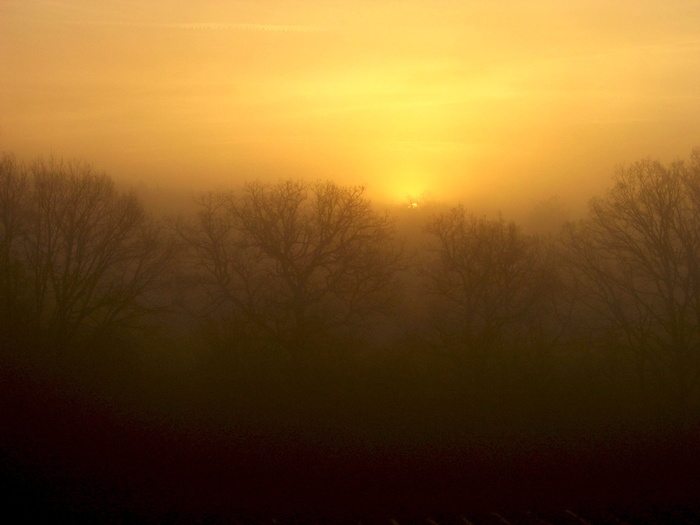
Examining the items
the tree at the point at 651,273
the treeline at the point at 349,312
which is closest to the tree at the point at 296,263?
the treeline at the point at 349,312

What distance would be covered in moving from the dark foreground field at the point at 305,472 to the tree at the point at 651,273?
11.7 ft

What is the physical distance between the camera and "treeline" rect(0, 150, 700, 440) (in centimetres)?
2823

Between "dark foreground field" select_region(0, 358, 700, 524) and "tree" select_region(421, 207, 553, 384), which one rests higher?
"tree" select_region(421, 207, 553, 384)

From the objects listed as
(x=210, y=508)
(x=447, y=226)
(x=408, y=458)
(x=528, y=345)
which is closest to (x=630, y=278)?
(x=528, y=345)

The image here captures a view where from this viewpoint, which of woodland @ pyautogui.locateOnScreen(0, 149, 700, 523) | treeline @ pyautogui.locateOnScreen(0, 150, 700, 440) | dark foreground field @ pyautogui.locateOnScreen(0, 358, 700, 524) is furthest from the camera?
treeline @ pyautogui.locateOnScreen(0, 150, 700, 440)

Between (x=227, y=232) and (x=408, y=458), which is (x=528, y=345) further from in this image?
(x=227, y=232)

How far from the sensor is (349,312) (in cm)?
3023

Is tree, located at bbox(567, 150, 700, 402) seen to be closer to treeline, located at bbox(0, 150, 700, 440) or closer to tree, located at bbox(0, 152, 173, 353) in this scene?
treeline, located at bbox(0, 150, 700, 440)

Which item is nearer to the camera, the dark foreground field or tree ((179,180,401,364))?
the dark foreground field

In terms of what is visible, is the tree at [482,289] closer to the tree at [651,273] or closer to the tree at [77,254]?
the tree at [651,273]

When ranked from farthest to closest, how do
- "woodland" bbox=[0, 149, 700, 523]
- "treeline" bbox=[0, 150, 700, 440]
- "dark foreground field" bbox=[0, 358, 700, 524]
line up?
"treeline" bbox=[0, 150, 700, 440], "woodland" bbox=[0, 149, 700, 523], "dark foreground field" bbox=[0, 358, 700, 524]

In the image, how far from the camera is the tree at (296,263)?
29812mm

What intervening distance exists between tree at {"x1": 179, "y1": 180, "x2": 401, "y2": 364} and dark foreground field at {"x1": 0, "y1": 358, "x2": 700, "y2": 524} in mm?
5225

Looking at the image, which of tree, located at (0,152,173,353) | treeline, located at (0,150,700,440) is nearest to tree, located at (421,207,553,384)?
treeline, located at (0,150,700,440)
